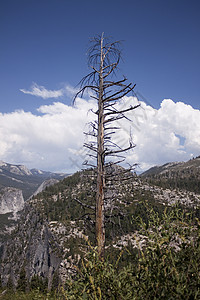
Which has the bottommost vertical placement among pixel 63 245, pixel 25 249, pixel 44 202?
pixel 25 249

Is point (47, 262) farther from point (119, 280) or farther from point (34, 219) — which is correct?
point (119, 280)

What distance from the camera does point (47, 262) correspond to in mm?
101125

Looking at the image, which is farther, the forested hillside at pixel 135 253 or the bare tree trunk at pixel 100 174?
the bare tree trunk at pixel 100 174

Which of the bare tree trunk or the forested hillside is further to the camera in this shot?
the bare tree trunk

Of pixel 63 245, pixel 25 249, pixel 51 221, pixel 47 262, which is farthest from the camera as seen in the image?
pixel 25 249

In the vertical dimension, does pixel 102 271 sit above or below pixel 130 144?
below

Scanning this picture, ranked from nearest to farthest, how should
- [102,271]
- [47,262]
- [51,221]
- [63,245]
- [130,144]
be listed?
Result: [102,271] < [130,144] < [63,245] < [47,262] < [51,221]

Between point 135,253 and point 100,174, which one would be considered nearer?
point 135,253

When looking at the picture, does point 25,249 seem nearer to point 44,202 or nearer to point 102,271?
point 44,202

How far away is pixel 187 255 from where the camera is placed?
2.38 metres

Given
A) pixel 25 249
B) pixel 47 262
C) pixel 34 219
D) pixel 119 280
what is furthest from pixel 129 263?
pixel 25 249

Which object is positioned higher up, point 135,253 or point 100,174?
point 100,174

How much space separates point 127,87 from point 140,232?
20.2ft

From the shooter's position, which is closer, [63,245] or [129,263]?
[129,263]
